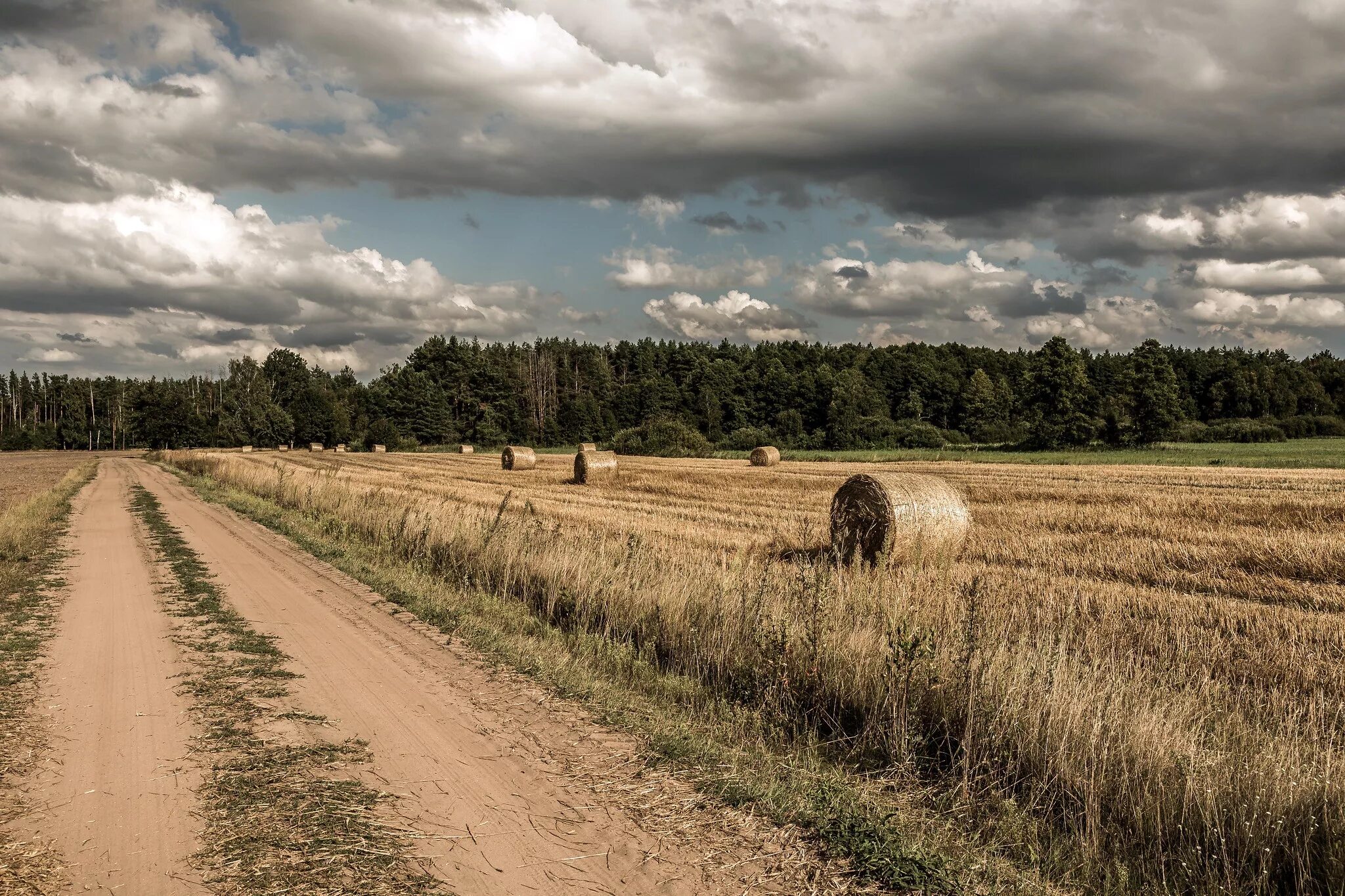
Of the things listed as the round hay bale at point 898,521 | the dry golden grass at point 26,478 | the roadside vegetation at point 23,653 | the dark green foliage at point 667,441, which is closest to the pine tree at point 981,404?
the dark green foliage at point 667,441

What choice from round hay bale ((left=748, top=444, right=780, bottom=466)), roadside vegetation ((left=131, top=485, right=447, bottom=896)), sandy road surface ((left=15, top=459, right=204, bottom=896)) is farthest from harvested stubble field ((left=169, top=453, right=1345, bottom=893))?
round hay bale ((left=748, top=444, right=780, bottom=466))

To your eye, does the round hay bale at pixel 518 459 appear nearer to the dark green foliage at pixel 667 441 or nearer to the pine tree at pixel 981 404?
the dark green foliage at pixel 667 441

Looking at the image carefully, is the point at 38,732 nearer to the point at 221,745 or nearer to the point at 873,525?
the point at 221,745

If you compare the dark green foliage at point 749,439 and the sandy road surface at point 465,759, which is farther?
the dark green foliage at point 749,439

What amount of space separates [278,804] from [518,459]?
134 ft

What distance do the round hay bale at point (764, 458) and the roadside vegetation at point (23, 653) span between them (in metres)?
29.1

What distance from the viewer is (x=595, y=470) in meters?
34.6

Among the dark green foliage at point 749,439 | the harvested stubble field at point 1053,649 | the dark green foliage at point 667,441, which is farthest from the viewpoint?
the dark green foliage at point 749,439

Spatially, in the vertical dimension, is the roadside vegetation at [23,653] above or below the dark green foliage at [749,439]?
below

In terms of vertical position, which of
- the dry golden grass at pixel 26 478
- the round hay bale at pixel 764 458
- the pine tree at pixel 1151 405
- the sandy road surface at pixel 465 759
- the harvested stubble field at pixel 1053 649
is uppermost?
the pine tree at pixel 1151 405

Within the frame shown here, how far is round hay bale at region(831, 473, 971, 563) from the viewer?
14.5 meters

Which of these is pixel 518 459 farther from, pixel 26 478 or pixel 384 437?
pixel 384 437

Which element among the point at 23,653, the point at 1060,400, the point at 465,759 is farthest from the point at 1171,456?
the point at 23,653

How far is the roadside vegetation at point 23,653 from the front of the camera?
4605mm
